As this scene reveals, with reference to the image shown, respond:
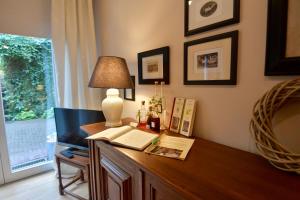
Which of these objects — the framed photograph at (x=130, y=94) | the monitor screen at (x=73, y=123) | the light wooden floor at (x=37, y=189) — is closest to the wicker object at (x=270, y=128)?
the framed photograph at (x=130, y=94)

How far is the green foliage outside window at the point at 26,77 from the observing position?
6.41 feet

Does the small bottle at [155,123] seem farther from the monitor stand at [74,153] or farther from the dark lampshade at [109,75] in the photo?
the monitor stand at [74,153]

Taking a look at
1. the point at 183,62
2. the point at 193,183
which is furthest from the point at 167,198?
the point at 183,62

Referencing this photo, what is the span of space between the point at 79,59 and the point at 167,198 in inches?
79.1

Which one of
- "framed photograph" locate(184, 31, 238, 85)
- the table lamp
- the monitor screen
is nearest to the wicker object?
"framed photograph" locate(184, 31, 238, 85)

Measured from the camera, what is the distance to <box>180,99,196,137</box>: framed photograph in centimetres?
112

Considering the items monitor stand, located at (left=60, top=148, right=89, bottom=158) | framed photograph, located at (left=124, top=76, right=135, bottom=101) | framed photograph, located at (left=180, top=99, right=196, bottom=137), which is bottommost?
monitor stand, located at (left=60, top=148, right=89, bottom=158)

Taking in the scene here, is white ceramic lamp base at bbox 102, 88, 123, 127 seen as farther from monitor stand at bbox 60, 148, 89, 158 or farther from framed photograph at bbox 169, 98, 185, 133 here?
monitor stand at bbox 60, 148, 89, 158

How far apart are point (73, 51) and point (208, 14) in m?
1.66

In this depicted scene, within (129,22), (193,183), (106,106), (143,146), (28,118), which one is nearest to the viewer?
(193,183)

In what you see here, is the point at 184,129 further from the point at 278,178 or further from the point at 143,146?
the point at 278,178

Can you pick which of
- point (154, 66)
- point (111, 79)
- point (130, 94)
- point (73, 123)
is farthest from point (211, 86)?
point (73, 123)

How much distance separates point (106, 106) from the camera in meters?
1.40

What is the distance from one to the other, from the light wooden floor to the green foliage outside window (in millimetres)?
761
